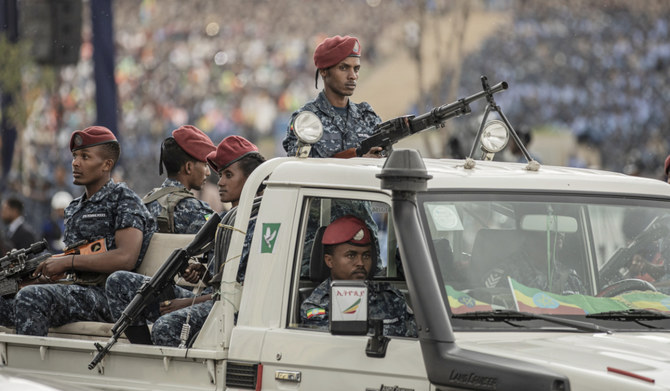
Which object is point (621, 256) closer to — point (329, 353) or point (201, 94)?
point (329, 353)

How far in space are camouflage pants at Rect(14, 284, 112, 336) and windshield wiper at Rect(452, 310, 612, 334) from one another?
2591mm

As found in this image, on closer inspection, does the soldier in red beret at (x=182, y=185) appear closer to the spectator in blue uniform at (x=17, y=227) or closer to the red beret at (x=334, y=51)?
the red beret at (x=334, y=51)

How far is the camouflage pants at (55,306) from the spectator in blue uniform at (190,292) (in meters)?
0.40

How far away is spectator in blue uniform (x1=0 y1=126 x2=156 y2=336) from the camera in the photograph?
6074 mm

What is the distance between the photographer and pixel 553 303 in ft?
14.6

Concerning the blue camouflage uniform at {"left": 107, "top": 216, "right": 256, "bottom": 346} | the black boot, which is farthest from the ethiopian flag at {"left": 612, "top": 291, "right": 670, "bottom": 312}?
the black boot

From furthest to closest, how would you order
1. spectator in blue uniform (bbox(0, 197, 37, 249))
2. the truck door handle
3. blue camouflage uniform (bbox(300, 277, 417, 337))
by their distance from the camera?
spectator in blue uniform (bbox(0, 197, 37, 249)) < blue camouflage uniform (bbox(300, 277, 417, 337)) < the truck door handle

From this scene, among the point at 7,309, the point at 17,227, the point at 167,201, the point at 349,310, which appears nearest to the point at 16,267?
the point at 7,309

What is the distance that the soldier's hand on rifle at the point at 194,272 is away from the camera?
20.0 ft

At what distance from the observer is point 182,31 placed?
41031mm

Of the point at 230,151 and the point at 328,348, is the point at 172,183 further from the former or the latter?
the point at 328,348

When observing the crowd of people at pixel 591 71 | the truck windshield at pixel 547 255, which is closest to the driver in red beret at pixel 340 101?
the truck windshield at pixel 547 255

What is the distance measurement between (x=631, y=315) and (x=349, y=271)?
3.82 ft

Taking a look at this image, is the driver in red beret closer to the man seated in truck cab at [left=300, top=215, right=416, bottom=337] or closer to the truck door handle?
the man seated in truck cab at [left=300, top=215, right=416, bottom=337]
